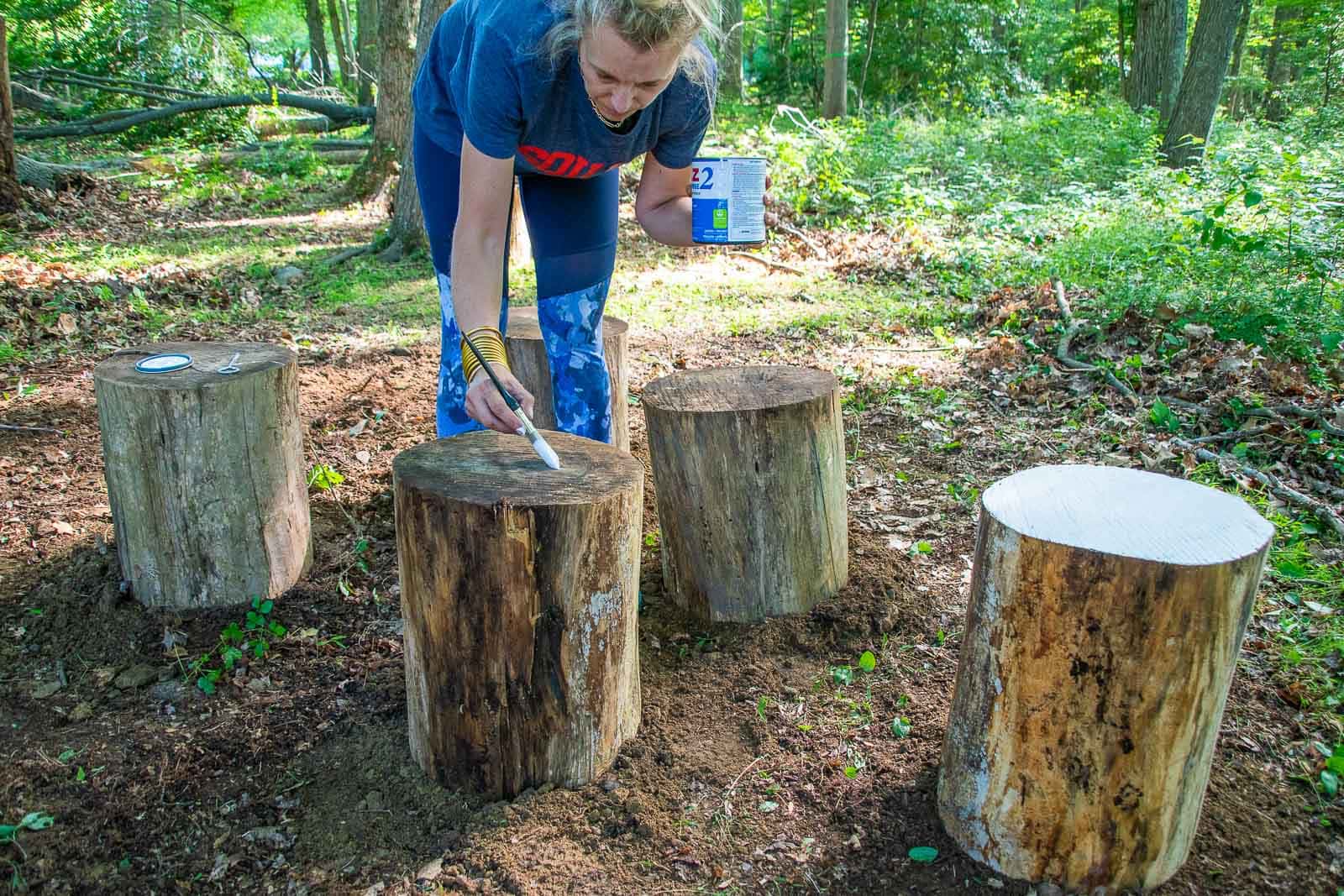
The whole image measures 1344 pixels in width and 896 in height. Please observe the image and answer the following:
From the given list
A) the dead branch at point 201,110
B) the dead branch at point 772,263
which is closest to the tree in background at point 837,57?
the dead branch at point 772,263

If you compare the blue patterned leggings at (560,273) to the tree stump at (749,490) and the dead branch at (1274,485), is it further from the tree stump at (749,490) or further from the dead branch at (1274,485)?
the dead branch at (1274,485)

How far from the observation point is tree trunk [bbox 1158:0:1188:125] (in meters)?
11.0

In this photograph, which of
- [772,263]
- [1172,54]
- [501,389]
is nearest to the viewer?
[501,389]

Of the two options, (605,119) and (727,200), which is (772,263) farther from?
(605,119)

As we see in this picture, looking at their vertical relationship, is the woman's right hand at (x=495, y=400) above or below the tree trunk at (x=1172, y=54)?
below

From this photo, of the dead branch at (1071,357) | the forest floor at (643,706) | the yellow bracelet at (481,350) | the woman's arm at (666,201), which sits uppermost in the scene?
the woman's arm at (666,201)

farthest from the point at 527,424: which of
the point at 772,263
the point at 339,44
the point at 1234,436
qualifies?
the point at 339,44

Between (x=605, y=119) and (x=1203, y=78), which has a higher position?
(x=1203, y=78)

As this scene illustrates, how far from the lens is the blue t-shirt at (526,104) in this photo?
2.06 meters

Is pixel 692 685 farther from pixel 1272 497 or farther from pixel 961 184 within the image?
pixel 961 184

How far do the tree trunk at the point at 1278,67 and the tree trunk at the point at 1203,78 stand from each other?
8355 millimetres

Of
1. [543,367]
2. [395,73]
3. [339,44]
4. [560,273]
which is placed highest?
[339,44]

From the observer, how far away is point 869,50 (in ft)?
57.7

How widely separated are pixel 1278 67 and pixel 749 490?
80.6 ft
